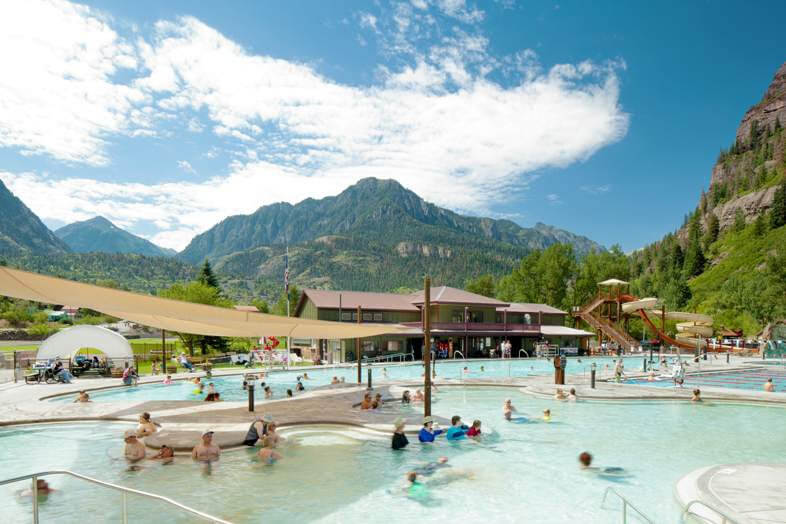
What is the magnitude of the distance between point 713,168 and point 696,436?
22405 centimetres

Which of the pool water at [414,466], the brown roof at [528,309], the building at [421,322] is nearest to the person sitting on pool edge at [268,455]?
the pool water at [414,466]

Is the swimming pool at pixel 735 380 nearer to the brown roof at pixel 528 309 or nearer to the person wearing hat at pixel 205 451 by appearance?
the brown roof at pixel 528 309

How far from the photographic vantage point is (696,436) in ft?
50.2

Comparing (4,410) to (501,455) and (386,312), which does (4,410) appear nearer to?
(501,455)

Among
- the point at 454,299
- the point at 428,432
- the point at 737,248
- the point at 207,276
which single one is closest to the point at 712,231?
the point at 737,248

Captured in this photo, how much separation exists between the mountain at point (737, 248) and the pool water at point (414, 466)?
56764 mm

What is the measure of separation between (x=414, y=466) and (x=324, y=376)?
62.1 feet

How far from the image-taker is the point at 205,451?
11.4 meters

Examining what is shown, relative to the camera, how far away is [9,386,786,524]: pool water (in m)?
8.99

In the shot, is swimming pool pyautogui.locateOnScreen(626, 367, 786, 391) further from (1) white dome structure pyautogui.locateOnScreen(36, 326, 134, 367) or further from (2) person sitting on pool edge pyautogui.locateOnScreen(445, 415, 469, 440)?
(1) white dome structure pyautogui.locateOnScreen(36, 326, 134, 367)

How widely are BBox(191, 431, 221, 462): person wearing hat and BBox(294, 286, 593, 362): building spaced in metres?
26.9

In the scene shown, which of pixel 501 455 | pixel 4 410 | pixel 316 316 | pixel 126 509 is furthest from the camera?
pixel 316 316

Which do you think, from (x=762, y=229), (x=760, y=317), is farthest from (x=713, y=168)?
(x=760, y=317)

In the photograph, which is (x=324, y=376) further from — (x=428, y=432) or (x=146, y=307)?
(x=146, y=307)
